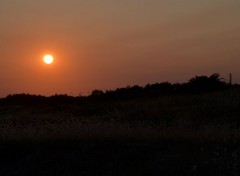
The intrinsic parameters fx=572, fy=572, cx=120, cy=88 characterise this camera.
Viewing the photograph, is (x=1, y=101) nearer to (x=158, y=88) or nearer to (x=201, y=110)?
(x=158, y=88)

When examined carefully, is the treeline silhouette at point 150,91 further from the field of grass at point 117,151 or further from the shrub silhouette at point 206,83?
the field of grass at point 117,151

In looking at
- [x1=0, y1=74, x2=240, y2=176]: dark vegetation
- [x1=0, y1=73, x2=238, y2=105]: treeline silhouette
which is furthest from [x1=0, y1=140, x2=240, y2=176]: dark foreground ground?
[x1=0, y1=73, x2=238, y2=105]: treeline silhouette

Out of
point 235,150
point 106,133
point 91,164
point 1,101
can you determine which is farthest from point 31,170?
point 1,101

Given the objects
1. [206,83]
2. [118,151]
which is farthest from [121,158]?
[206,83]

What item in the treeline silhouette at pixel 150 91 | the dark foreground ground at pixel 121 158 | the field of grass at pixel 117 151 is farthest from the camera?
the treeline silhouette at pixel 150 91

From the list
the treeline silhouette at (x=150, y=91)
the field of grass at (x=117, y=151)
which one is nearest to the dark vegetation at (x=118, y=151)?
the field of grass at (x=117, y=151)

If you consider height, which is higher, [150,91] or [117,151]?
[150,91]

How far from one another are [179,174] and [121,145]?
7.74 feet

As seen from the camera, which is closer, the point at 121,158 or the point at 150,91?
the point at 121,158

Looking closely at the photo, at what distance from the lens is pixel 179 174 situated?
1085 cm

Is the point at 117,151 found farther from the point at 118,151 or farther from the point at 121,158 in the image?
the point at 121,158

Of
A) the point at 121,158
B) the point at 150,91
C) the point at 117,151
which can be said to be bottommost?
the point at 121,158

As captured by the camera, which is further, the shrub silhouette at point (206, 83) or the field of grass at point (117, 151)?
the shrub silhouette at point (206, 83)

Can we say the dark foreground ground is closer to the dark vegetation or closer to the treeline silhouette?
the dark vegetation
